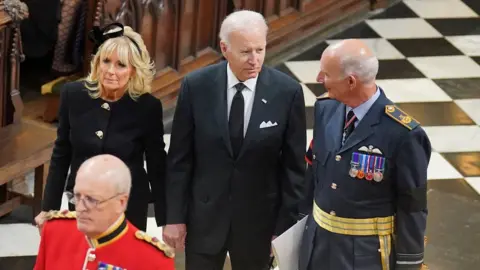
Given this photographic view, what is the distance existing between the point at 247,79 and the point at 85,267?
0.99 m

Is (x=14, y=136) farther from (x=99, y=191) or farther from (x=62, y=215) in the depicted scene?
(x=99, y=191)

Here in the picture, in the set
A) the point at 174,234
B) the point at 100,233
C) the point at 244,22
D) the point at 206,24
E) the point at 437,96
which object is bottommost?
the point at 437,96

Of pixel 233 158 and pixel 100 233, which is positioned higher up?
pixel 100 233

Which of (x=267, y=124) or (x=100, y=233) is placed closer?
(x=100, y=233)

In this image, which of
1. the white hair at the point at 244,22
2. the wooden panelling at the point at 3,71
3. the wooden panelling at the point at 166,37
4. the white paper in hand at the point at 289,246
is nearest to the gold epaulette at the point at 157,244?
the white paper in hand at the point at 289,246

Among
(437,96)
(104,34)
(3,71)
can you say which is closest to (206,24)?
(437,96)

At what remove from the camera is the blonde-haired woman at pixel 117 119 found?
3.79 m

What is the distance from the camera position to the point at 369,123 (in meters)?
3.58

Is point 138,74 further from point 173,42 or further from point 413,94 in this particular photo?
point 413,94

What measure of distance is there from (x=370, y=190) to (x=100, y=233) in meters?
0.97

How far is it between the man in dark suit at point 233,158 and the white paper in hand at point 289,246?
0.08 metres

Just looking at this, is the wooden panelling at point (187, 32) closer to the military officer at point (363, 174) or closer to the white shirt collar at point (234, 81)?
the white shirt collar at point (234, 81)

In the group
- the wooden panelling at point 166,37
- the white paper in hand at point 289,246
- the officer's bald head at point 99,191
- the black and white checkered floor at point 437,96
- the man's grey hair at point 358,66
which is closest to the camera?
the officer's bald head at point 99,191

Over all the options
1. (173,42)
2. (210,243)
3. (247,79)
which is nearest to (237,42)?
(247,79)
